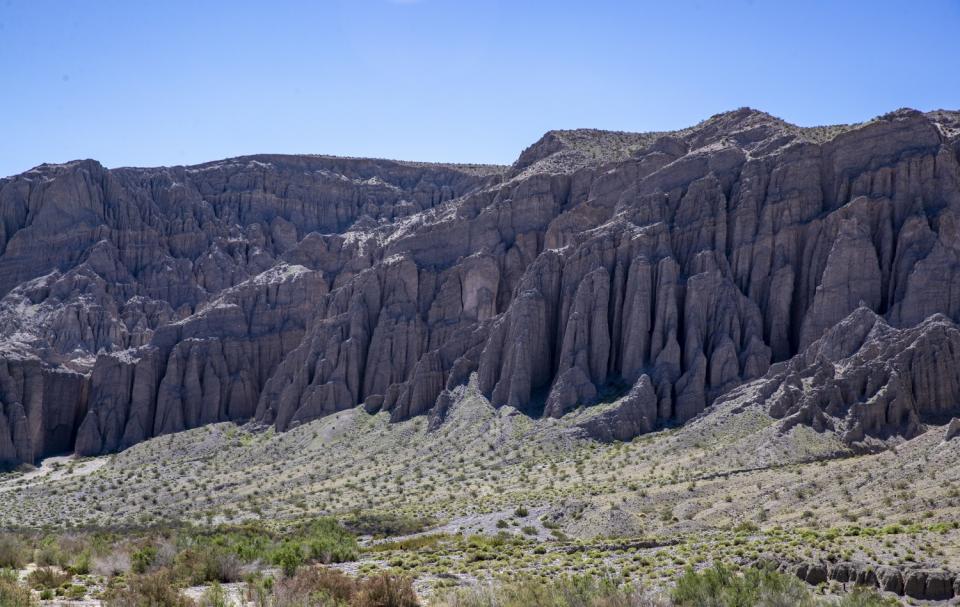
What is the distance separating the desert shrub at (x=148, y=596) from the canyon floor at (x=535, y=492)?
4415 millimetres

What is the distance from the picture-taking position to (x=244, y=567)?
4041 centimetres

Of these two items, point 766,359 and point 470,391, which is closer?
point 766,359

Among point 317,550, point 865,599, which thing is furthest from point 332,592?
point 865,599

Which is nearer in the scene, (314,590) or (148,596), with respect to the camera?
(148,596)

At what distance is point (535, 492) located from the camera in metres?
65.9

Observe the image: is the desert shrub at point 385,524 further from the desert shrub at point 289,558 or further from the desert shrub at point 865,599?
the desert shrub at point 865,599

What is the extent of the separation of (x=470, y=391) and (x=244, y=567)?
5033 centimetres

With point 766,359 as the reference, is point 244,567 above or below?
below

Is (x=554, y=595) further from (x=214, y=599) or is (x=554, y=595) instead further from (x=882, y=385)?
(x=882, y=385)

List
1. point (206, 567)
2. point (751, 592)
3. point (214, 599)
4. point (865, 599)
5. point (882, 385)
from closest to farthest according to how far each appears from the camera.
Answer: point (865, 599) < point (751, 592) < point (214, 599) < point (206, 567) < point (882, 385)

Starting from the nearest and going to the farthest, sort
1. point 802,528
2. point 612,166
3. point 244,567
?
point 244,567 < point 802,528 < point 612,166

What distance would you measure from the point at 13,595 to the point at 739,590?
67.9 ft

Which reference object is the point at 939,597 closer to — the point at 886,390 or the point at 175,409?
the point at 886,390

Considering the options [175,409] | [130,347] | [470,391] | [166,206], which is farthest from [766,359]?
[166,206]
